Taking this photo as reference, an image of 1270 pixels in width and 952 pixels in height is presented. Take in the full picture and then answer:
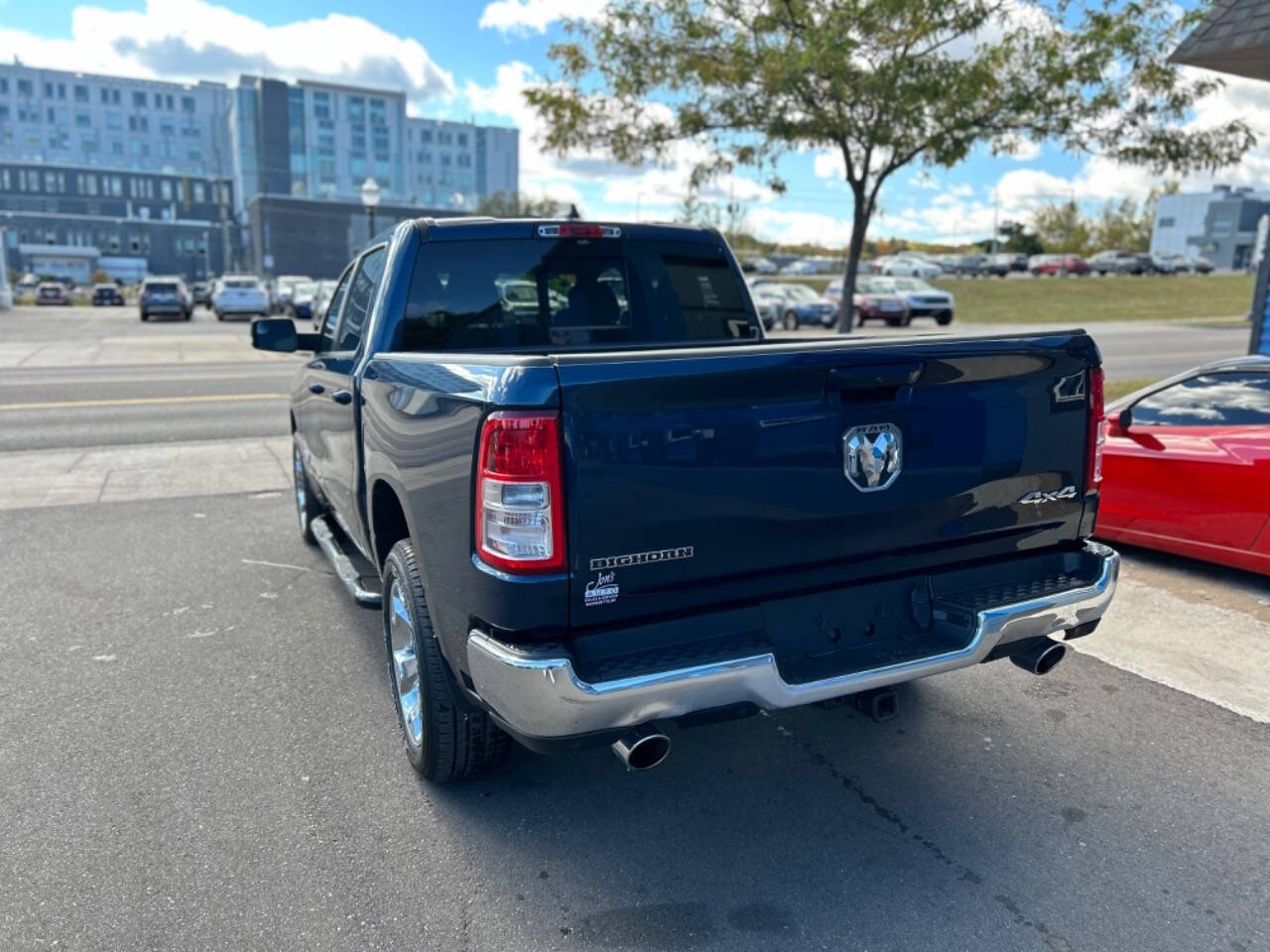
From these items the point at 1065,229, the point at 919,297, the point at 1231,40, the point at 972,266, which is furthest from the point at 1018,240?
the point at 1231,40

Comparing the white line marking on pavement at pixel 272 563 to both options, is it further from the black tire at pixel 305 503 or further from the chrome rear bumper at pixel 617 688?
the chrome rear bumper at pixel 617 688

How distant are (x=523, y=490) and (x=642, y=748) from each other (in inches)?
31.7

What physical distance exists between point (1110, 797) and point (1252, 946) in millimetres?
807

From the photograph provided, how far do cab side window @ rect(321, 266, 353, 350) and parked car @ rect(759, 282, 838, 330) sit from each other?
2598cm

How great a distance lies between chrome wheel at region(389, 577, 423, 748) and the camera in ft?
11.8

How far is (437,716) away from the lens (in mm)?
3332

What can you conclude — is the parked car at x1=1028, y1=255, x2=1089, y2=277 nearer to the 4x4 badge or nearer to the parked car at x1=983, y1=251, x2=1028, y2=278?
the parked car at x1=983, y1=251, x2=1028, y2=278

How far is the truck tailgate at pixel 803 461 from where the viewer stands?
273cm

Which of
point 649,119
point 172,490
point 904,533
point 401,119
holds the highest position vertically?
point 401,119

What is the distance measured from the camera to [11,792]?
11.5 ft

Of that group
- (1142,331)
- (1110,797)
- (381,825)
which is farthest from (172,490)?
(1142,331)

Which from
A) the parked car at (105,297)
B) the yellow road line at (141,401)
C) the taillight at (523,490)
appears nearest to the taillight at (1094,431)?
the taillight at (523,490)

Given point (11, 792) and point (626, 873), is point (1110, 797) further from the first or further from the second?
point (11, 792)

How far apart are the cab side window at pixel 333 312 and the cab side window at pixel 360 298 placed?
0.15m
